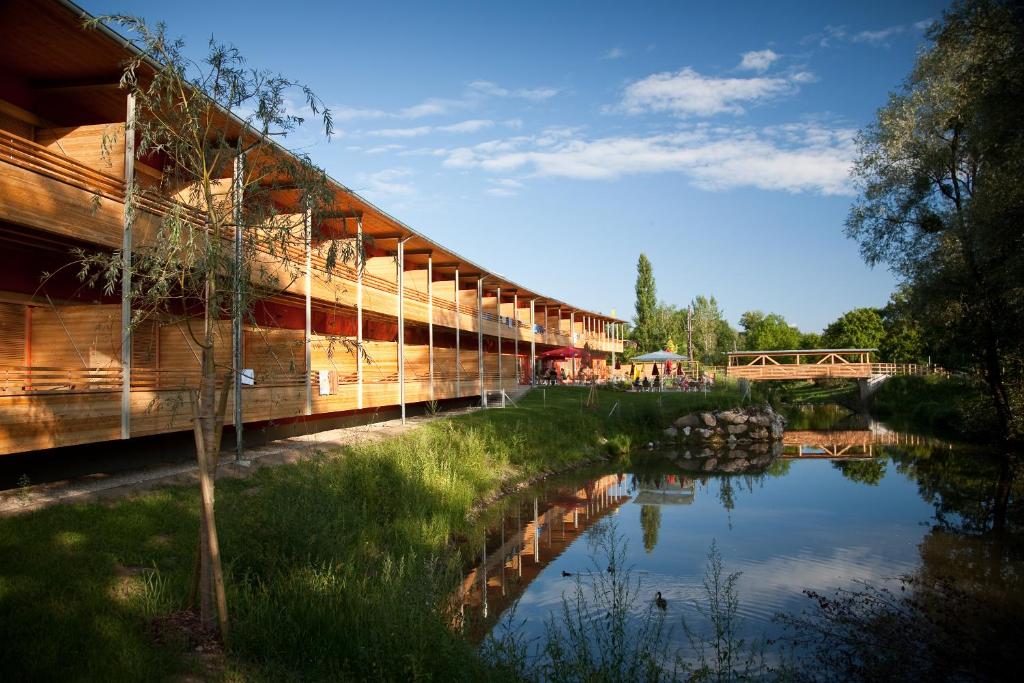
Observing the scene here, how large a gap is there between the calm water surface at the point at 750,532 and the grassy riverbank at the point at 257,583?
1.68 m

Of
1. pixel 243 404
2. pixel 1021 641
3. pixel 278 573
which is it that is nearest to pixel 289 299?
pixel 243 404

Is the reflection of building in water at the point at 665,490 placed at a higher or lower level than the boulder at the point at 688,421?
lower

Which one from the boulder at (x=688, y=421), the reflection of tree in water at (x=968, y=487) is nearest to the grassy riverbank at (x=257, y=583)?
the reflection of tree in water at (x=968, y=487)

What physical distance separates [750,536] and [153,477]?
37.7 feet

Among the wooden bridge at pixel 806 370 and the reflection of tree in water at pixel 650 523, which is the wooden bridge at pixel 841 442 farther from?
the reflection of tree in water at pixel 650 523

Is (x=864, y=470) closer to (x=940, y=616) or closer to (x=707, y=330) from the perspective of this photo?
(x=940, y=616)

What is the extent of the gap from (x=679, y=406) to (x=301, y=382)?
19934 millimetres

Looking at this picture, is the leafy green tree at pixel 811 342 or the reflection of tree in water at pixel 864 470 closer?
the reflection of tree in water at pixel 864 470

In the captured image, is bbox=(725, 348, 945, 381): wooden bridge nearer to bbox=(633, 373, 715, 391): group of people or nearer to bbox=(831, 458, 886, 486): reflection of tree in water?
bbox=(633, 373, 715, 391): group of people

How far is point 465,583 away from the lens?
11.0 m

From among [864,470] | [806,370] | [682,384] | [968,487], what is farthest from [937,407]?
[968,487]

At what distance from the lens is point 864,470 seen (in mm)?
23078

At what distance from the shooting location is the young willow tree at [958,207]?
15.2 m

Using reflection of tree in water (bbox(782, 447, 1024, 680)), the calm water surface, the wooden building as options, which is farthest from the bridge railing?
the wooden building
